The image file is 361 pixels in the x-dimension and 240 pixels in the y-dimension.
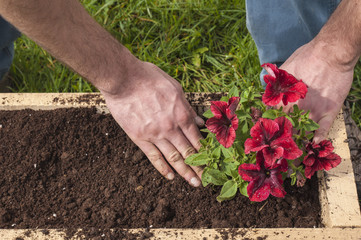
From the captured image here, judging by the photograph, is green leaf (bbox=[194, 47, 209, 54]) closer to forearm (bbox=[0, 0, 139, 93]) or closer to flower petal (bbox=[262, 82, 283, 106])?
forearm (bbox=[0, 0, 139, 93])

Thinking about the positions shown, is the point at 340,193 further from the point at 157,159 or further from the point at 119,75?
the point at 119,75

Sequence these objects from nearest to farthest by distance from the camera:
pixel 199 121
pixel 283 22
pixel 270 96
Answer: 1. pixel 270 96
2. pixel 199 121
3. pixel 283 22

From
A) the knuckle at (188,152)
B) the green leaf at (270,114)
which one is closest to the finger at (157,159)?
the knuckle at (188,152)

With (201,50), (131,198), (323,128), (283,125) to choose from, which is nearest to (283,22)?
(201,50)

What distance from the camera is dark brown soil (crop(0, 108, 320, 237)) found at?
1815 millimetres

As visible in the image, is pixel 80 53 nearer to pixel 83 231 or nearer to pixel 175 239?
pixel 83 231

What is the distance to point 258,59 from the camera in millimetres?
2744

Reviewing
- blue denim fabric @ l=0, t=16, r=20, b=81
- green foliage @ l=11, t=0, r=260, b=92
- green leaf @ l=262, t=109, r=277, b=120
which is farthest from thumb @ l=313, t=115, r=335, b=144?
blue denim fabric @ l=0, t=16, r=20, b=81

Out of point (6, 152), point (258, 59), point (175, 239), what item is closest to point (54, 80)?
point (6, 152)

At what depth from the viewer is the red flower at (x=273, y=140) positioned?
1426 mm

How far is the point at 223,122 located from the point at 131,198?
62cm

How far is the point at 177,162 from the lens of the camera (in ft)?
6.36

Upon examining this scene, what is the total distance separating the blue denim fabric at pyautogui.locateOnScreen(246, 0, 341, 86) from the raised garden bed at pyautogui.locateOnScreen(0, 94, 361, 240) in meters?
0.65

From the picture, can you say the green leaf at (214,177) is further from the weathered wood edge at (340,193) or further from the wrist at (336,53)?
the wrist at (336,53)
